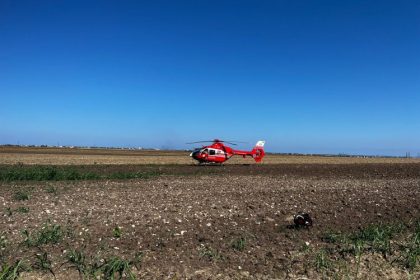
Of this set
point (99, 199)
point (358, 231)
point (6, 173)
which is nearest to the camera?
point (358, 231)

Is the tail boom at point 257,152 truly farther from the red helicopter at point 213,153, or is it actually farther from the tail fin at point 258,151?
the red helicopter at point 213,153

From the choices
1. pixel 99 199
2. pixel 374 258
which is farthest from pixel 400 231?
pixel 99 199

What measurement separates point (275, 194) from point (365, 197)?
318cm

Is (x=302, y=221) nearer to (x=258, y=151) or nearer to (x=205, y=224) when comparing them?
(x=205, y=224)

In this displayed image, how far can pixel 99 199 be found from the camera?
1417 centimetres

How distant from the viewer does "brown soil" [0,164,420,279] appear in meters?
7.82

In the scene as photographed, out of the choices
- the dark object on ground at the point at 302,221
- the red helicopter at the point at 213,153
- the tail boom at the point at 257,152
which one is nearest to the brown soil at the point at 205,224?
the dark object on ground at the point at 302,221

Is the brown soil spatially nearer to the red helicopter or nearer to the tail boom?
the red helicopter

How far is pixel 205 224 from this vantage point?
1038 centimetres

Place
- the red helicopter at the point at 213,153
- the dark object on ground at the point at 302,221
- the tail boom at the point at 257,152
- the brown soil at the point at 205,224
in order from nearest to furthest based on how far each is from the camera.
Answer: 1. the brown soil at the point at 205,224
2. the dark object on ground at the point at 302,221
3. the red helicopter at the point at 213,153
4. the tail boom at the point at 257,152

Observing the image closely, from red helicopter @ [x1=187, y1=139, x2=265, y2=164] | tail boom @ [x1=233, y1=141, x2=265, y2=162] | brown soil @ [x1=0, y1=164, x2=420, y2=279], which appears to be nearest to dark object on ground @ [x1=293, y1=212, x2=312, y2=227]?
brown soil @ [x1=0, y1=164, x2=420, y2=279]

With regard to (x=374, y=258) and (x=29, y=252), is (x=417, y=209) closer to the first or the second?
(x=374, y=258)

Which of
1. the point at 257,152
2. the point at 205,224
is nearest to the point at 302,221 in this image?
the point at 205,224

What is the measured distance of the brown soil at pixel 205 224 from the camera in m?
7.82
